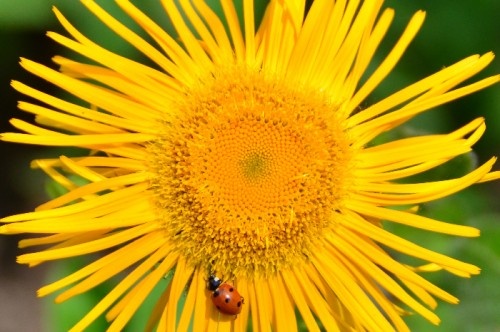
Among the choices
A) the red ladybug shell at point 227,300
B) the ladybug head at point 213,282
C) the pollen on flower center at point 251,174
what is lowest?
the red ladybug shell at point 227,300

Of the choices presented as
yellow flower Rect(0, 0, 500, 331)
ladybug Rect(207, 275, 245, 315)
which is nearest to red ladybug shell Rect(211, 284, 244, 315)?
ladybug Rect(207, 275, 245, 315)

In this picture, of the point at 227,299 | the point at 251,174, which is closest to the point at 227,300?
the point at 227,299

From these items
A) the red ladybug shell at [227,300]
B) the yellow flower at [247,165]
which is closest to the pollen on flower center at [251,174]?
the yellow flower at [247,165]

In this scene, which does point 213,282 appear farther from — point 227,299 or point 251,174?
point 251,174

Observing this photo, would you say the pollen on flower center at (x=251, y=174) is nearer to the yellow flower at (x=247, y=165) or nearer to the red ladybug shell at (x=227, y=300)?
the yellow flower at (x=247, y=165)

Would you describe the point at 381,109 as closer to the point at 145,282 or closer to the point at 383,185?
the point at 383,185

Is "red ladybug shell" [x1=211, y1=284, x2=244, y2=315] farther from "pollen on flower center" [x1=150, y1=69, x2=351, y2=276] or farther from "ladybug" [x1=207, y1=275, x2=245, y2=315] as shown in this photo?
"pollen on flower center" [x1=150, y1=69, x2=351, y2=276]

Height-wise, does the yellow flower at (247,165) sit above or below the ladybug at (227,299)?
above
